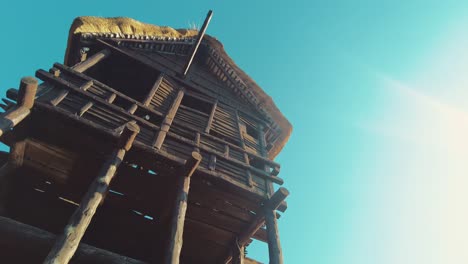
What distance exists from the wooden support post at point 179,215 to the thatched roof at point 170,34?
196 inches

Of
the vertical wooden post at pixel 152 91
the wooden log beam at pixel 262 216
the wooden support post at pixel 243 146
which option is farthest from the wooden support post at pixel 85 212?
the wooden log beam at pixel 262 216

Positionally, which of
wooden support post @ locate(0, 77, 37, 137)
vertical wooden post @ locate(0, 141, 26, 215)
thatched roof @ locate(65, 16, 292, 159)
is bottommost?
vertical wooden post @ locate(0, 141, 26, 215)

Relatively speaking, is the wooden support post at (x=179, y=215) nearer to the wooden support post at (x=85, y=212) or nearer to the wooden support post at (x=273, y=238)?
the wooden support post at (x=85, y=212)

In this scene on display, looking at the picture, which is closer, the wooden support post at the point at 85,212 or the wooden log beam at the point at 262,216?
the wooden support post at the point at 85,212

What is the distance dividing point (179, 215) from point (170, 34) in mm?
6499

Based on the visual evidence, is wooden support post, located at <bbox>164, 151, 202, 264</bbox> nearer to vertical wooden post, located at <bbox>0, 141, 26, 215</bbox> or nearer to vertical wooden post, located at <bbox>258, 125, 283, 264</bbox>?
vertical wooden post, located at <bbox>258, 125, 283, 264</bbox>

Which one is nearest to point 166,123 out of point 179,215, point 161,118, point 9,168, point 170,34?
point 161,118

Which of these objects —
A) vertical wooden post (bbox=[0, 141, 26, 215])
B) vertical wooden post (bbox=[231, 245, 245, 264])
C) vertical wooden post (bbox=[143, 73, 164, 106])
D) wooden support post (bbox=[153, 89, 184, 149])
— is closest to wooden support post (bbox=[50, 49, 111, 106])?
vertical wooden post (bbox=[0, 141, 26, 215])

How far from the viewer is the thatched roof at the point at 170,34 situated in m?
7.57

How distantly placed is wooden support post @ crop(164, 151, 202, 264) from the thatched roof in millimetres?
4979

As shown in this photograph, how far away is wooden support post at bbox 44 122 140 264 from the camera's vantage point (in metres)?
2.98

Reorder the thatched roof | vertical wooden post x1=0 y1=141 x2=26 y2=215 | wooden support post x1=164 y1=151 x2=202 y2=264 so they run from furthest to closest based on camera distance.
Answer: the thatched roof, vertical wooden post x1=0 y1=141 x2=26 y2=215, wooden support post x1=164 y1=151 x2=202 y2=264

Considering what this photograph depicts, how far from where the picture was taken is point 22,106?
14.1 feet

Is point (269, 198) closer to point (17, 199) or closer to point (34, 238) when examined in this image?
point (34, 238)
